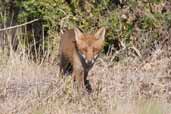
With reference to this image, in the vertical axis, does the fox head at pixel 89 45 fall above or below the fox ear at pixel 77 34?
below

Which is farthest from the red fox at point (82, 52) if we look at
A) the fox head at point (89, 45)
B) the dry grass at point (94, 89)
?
the dry grass at point (94, 89)

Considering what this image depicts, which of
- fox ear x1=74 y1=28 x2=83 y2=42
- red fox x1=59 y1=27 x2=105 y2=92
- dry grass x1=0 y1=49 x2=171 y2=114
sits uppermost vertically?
fox ear x1=74 y1=28 x2=83 y2=42

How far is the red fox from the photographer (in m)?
10.1

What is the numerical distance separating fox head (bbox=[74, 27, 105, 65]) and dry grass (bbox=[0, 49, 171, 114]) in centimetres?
52

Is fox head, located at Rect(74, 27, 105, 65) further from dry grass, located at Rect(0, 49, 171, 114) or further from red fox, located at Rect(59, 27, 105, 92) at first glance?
dry grass, located at Rect(0, 49, 171, 114)

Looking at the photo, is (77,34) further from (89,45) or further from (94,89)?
(94,89)

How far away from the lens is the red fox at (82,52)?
10.1m

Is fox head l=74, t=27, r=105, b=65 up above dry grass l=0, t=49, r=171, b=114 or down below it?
above

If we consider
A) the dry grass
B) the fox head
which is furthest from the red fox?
the dry grass

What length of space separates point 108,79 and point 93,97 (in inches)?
49.0

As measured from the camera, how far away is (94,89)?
33.8 ft

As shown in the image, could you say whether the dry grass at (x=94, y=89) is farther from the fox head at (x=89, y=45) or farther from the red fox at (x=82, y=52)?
the fox head at (x=89, y=45)

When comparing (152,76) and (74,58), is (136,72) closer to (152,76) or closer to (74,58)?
(152,76)

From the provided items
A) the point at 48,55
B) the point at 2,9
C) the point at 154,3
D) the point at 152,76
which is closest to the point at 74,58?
the point at 152,76
